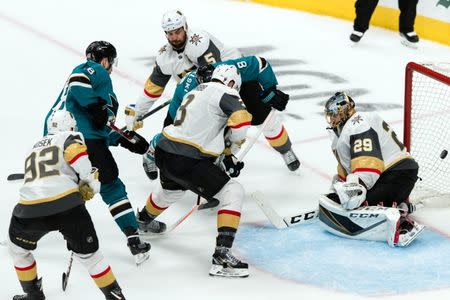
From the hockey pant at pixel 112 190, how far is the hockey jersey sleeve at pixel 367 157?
107 centimetres

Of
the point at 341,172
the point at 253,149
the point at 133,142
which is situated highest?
the point at 133,142

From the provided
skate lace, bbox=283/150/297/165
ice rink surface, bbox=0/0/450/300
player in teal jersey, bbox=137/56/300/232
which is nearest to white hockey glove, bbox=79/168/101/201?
ice rink surface, bbox=0/0/450/300

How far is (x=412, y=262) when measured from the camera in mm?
4477

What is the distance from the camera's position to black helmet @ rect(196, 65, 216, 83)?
4.83 m

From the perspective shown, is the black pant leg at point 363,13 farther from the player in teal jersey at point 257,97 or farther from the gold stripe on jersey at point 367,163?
the gold stripe on jersey at point 367,163

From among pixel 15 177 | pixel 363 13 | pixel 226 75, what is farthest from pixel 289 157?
pixel 363 13

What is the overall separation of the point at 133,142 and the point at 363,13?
3232 mm

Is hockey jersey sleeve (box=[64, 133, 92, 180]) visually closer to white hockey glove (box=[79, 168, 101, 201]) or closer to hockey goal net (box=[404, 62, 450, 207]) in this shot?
white hockey glove (box=[79, 168, 101, 201])

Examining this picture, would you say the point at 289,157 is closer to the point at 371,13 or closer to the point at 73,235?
the point at 73,235

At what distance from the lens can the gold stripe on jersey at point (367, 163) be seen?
15.3 feet

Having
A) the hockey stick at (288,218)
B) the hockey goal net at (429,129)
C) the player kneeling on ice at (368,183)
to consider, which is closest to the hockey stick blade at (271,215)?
the hockey stick at (288,218)

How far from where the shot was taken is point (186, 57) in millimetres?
5484

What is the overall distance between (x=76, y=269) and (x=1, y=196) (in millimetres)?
1064

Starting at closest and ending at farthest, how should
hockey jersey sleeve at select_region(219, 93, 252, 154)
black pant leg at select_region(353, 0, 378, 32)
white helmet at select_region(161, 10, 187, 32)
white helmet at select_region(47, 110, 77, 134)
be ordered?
white helmet at select_region(47, 110, 77, 134)
hockey jersey sleeve at select_region(219, 93, 252, 154)
white helmet at select_region(161, 10, 187, 32)
black pant leg at select_region(353, 0, 378, 32)
